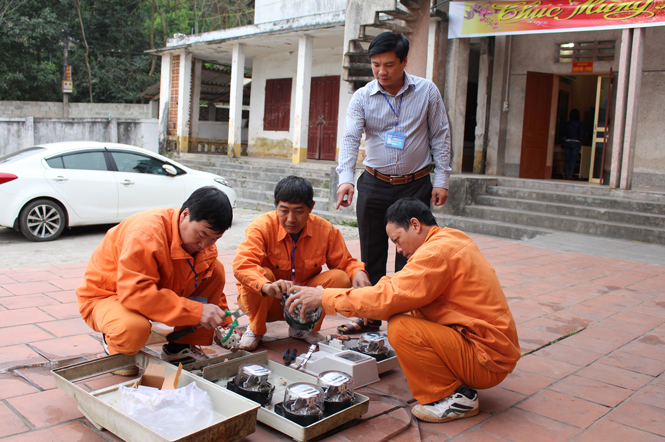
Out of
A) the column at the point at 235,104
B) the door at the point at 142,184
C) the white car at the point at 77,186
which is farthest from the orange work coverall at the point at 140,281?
the column at the point at 235,104

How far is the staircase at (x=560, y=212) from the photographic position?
7773 mm

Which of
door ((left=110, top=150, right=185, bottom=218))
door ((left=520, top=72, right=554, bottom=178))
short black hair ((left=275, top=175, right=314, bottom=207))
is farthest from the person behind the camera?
door ((left=520, top=72, right=554, bottom=178))

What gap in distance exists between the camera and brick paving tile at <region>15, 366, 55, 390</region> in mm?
2781

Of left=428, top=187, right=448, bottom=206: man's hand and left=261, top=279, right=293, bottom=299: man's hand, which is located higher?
left=428, top=187, right=448, bottom=206: man's hand

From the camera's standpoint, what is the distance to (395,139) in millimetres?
3705

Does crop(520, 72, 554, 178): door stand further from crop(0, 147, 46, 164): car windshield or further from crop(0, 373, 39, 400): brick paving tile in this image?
crop(0, 373, 39, 400): brick paving tile

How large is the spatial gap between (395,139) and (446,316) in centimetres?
151

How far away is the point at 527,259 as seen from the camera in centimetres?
649

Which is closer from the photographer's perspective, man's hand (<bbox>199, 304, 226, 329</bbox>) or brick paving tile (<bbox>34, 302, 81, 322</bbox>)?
man's hand (<bbox>199, 304, 226, 329</bbox>)

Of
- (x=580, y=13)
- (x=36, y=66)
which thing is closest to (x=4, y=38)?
(x=36, y=66)

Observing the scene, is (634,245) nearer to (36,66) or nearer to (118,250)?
(118,250)

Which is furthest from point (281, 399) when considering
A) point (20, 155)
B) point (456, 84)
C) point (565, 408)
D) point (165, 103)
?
point (165, 103)

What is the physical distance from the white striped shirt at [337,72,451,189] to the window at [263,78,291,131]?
12.6m

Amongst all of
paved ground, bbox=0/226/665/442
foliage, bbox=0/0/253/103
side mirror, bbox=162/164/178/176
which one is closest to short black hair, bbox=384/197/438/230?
paved ground, bbox=0/226/665/442
